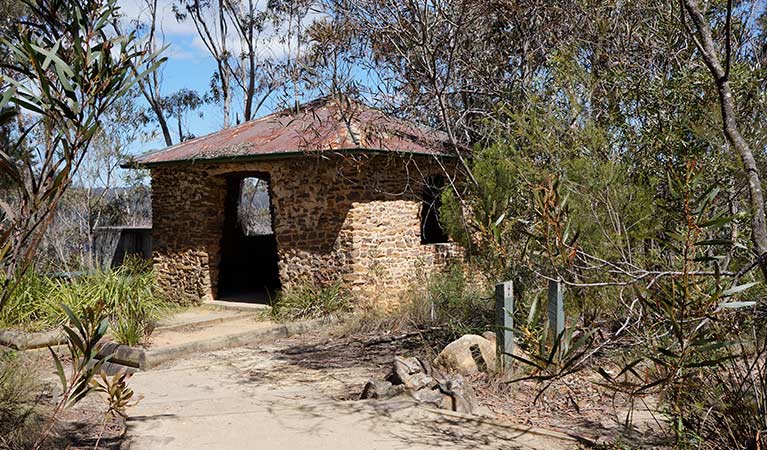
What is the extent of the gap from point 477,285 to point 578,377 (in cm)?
342

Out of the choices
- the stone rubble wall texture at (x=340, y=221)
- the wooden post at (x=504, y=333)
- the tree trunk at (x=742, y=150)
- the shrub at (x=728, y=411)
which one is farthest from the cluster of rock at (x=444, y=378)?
the stone rubble wall texture at (x=340, y=221)

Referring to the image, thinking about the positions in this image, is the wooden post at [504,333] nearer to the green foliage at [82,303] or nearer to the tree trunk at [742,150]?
the tree trunk at [742,150]

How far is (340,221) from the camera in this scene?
1158cm

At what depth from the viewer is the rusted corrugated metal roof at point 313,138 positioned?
36.2ft

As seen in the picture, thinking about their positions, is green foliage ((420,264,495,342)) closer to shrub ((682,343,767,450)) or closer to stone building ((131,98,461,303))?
stone building ((131,98,461,303))

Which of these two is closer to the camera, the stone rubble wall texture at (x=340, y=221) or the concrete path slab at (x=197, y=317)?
the concrete path slab at (x=197, y=317)

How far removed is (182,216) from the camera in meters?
13.4

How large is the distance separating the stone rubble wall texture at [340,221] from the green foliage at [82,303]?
95.1 inches

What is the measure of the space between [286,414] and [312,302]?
5.33m

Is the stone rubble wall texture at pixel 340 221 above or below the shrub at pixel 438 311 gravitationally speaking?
above

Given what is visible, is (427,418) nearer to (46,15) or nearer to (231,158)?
(46,15)

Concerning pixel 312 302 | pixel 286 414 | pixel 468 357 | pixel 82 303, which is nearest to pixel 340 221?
pixel 312 302

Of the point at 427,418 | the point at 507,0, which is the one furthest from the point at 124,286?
the point at 507,0

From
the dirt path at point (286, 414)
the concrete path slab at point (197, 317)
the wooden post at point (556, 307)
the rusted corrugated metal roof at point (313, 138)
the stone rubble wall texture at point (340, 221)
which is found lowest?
the dirt path at point (286, 414)
